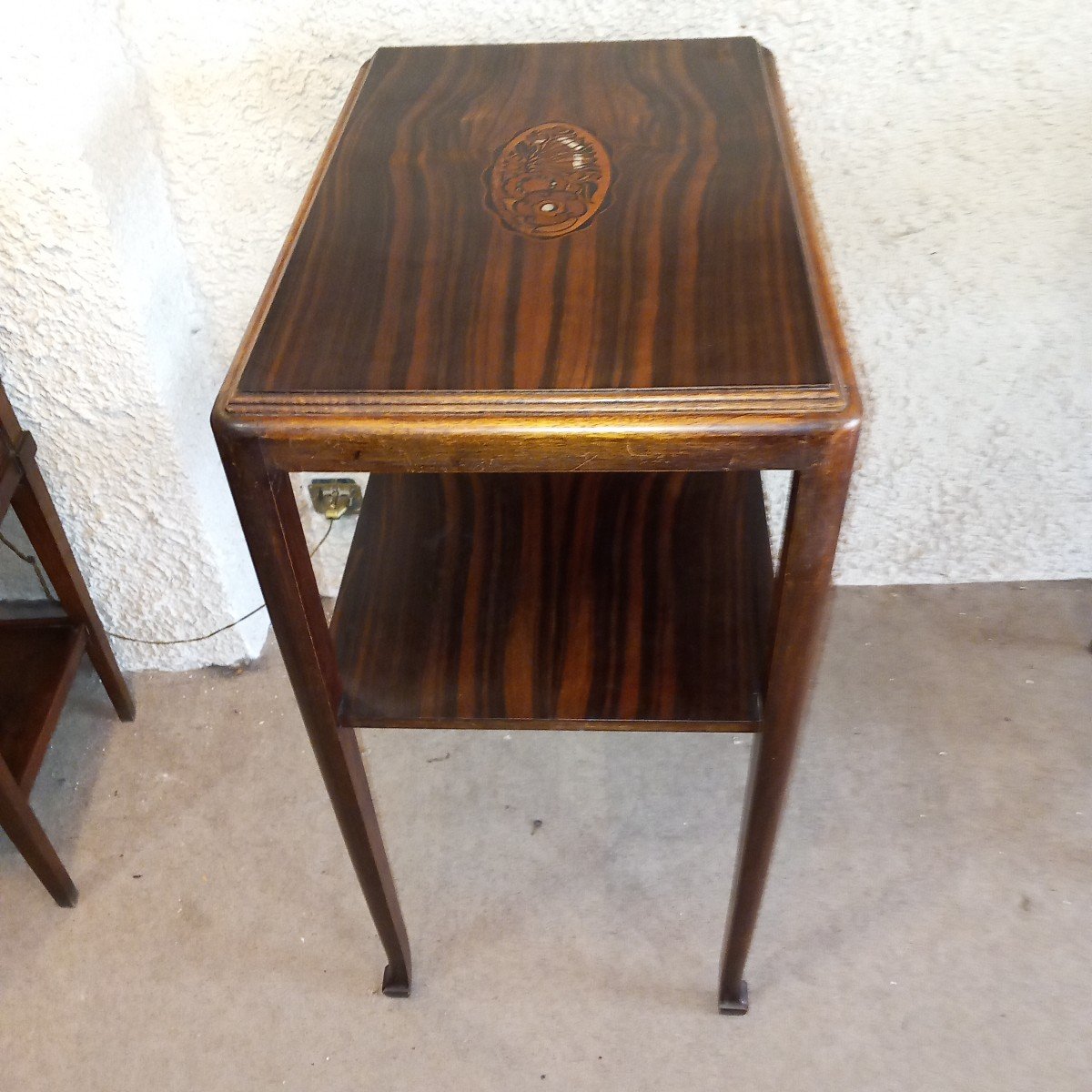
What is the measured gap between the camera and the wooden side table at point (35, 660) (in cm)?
93

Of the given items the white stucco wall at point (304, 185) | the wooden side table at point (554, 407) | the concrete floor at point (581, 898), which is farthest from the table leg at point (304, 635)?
the white stucco wall at point (304, 185)

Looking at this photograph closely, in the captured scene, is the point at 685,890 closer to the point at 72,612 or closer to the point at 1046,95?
the point at 72,612

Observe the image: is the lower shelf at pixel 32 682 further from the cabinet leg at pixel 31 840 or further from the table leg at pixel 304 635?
the table leg at pixel 304 635

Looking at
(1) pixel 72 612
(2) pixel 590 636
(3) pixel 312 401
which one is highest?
(3) pixel 312 401

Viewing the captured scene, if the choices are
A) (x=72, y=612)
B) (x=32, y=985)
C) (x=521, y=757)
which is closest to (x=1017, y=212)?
(x=521, y=757)

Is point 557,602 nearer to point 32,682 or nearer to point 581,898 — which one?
point 581,898

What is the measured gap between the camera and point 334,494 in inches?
46.8

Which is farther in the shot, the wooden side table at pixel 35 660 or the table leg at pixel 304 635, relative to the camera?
the wooden side table at pixel 35 660

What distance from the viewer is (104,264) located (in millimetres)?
870

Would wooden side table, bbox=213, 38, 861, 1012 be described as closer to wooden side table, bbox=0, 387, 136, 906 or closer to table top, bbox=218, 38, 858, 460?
table top, bbox=218, 38, 858, 460

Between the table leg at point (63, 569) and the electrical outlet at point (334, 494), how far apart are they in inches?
10.6

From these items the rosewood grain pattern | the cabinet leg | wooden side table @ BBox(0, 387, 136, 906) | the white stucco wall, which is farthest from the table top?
the cabinet leg

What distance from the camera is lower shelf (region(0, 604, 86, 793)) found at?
3.26ft

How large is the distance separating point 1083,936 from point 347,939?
2.34 feet
